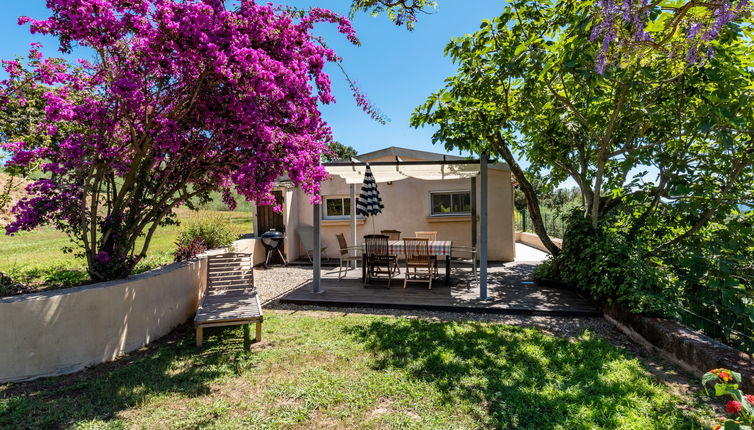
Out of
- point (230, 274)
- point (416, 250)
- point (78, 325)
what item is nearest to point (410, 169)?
point (416, 250)

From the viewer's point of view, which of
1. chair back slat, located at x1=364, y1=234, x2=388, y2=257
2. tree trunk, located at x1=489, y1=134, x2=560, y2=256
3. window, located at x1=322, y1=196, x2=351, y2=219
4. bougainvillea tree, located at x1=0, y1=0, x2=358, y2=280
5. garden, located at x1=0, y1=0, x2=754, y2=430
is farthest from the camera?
window, located at x1=322, y1=196, x2=351, y2=219

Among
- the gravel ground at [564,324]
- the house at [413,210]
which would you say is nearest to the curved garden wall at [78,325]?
the gravel ground at [564,324]

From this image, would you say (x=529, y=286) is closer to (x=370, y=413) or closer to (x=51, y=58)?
(x=370, y=413)

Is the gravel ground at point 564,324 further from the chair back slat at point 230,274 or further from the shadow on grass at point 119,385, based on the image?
the shadow on grass at point 119,385

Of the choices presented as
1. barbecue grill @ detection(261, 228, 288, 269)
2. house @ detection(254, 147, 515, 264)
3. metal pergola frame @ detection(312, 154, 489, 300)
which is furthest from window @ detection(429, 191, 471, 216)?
barbecue grill @ detection(261, 228, 288, 269)

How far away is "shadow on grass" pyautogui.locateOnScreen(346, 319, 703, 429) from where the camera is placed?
115 inches

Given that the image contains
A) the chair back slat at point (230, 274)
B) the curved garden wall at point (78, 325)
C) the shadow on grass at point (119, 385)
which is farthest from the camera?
the chair back slat at point (230, 274)

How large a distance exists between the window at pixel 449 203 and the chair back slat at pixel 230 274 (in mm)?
6939

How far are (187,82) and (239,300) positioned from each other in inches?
123

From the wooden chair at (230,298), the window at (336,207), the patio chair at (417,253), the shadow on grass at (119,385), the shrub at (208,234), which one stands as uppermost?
the window at (336,207)

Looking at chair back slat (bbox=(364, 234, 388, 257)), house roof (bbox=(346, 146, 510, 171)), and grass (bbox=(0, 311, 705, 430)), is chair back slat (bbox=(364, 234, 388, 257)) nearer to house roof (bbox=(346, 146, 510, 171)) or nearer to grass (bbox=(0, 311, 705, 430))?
grass (bbox=(0, 311, 705, 430))

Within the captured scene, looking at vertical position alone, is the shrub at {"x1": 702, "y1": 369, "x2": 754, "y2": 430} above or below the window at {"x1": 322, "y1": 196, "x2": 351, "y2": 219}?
below

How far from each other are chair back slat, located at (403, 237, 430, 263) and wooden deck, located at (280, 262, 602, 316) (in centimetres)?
70

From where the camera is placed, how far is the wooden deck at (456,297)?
6.21 metres
